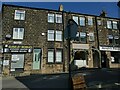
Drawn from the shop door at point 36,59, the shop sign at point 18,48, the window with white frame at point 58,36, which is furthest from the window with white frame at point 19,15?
the window with white frame at point 58,36

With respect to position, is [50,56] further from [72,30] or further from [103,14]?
[72,30]

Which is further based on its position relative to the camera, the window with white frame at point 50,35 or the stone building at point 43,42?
the window with white frame at point 50,35

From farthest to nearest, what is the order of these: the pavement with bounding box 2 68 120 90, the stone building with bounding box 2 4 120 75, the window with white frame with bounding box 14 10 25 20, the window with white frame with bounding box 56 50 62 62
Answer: the window with white frame with bounding box 56 50 62 62 → the window with white frame with bounding box 14 10 25 20 → the stone building with bounding box 2 4 120 75 → the pavement with bounding box 2 68 120 90

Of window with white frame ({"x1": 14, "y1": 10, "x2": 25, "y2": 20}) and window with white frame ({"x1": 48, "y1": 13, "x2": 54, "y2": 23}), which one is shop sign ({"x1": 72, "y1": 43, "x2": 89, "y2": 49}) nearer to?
window with white frame ({"x1": 48, "y1": 13, "x2": 54, "y2": 23})

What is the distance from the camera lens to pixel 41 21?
24000 millimetres

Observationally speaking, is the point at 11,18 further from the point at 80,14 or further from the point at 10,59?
the point at 80,14

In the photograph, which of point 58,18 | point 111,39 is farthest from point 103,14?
point 58,18

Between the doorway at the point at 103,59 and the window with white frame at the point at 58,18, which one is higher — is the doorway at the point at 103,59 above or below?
below

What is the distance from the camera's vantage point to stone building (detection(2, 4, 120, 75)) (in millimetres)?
22062

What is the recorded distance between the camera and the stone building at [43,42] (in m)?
22.1

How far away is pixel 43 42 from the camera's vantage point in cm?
2352

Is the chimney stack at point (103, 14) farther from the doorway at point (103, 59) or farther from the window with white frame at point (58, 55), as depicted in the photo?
the window with white frame at point (58, 55)

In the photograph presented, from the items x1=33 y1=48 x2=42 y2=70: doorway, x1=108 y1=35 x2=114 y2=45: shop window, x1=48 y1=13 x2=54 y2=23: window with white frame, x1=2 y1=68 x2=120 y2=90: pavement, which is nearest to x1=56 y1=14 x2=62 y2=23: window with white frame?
x1=48 y1=13 x2=54 y2=23: window with white frame

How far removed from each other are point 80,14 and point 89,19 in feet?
5.30
